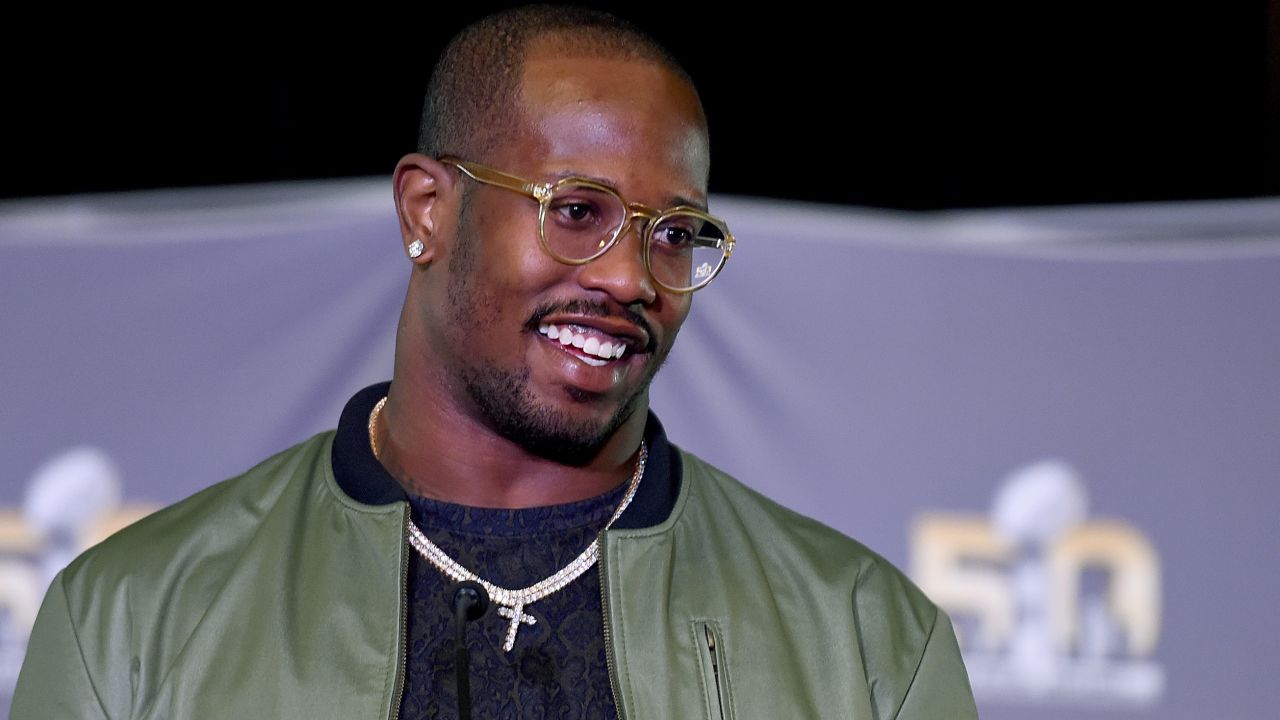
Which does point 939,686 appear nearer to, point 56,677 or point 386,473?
point 386,473

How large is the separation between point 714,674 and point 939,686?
0.26 metres

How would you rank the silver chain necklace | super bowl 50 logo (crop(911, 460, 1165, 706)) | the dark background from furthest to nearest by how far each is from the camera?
1. the dark background
2. super bowl 50 logo (crop(911, 460, 1165, 706))
3. the silver chain necklace

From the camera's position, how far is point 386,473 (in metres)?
1.75

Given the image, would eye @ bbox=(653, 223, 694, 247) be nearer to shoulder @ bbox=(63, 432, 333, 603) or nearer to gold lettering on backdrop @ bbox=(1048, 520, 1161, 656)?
shoulder @ bbox=(63, 432, 333, 603)

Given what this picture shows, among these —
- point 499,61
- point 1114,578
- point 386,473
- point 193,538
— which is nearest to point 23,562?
point 193,538

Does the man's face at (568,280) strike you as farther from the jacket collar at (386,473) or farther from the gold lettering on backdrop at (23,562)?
the gold lettering on backdrop at (23,562)

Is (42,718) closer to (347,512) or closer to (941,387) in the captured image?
(347,512)

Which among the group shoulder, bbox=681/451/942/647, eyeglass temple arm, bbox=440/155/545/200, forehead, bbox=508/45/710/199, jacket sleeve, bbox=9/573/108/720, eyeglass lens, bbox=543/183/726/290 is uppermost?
forehead, bbox=508/45/710/199

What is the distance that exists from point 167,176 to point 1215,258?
6.87ft

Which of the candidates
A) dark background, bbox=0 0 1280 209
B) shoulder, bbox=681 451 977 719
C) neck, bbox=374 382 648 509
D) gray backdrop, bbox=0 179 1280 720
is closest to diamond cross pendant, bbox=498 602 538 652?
neck, bbox=374 382 648 509

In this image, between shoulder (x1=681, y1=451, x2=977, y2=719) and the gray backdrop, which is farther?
the gray backdrop

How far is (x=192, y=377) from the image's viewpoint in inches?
107

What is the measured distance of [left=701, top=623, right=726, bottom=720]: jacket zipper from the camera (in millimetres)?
1636

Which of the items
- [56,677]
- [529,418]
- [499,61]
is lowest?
[56,677]
